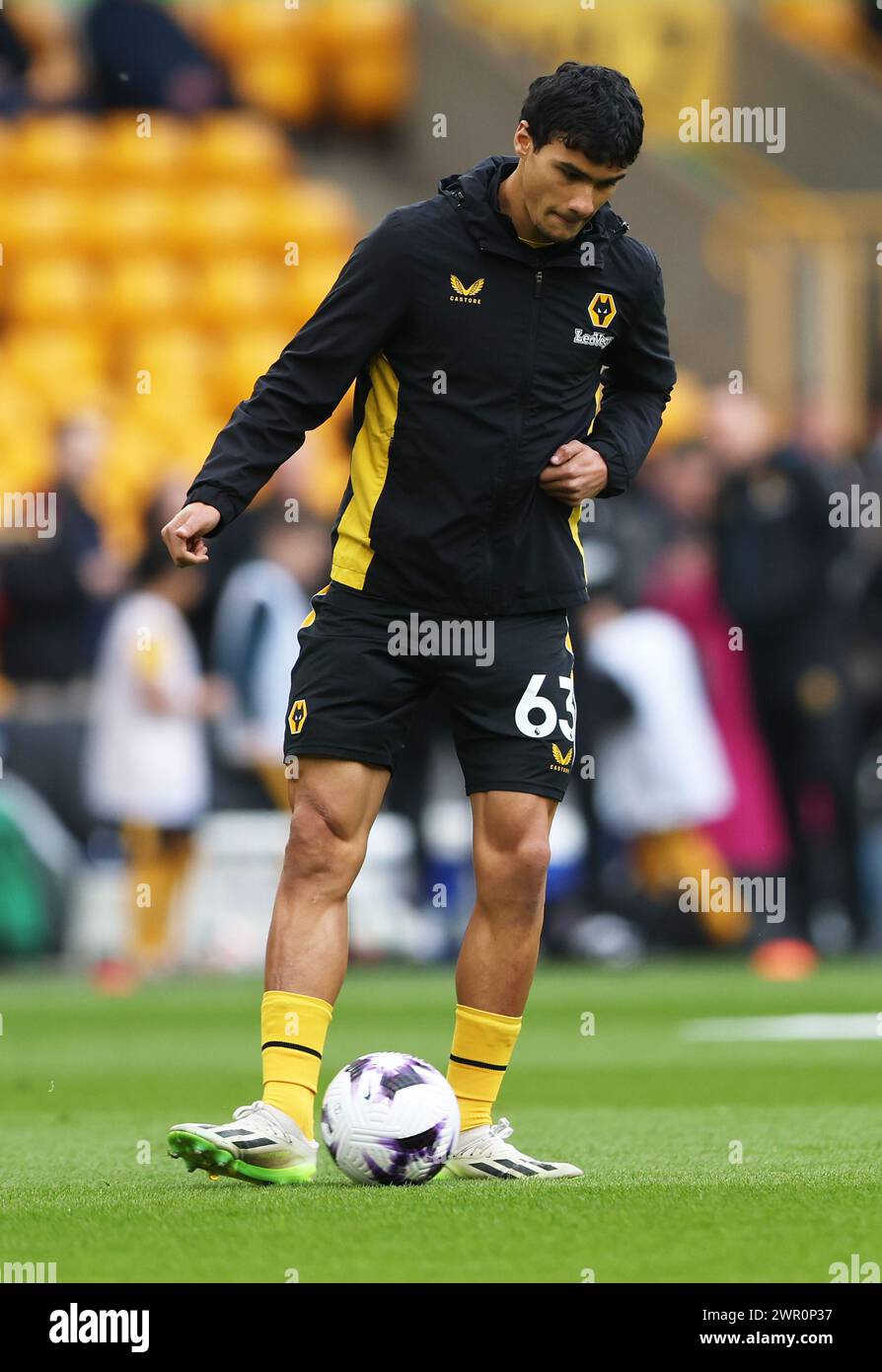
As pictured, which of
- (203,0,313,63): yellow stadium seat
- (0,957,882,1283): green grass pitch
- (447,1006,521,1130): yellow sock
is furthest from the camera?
(203,0,313,63): yellow stadium seat

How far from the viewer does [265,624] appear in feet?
44.0

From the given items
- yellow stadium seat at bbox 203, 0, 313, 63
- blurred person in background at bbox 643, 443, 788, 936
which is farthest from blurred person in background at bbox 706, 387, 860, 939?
yellow stadium seat at bbox 203, 0, 313, 63

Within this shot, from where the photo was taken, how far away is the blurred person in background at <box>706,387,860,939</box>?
13.5 meters

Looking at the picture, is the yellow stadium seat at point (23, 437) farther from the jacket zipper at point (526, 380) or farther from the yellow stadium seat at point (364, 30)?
the jacket zipper at point (526, 380)

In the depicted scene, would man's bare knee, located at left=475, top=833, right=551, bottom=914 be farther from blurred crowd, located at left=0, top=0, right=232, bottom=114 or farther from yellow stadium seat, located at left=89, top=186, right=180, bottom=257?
blurred crowd, located at left=0, top=0, right=232, bottom=114

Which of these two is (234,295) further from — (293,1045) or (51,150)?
(293,1045)

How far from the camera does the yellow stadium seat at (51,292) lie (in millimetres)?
19328

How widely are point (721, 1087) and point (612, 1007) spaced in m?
3.04

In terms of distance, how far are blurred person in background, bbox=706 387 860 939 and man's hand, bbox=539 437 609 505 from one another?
788 cm

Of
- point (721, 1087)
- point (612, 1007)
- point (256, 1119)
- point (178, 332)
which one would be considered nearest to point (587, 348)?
point (256, 1119)

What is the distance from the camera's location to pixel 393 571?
18.8 feet

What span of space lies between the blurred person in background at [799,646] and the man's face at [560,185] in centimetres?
810

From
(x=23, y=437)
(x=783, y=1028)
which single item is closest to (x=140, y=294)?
(x=23, y=437)

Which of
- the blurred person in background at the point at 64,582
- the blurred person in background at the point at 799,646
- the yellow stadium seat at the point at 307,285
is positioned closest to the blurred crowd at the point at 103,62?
the yellow stadium seat at the point at 307,285
